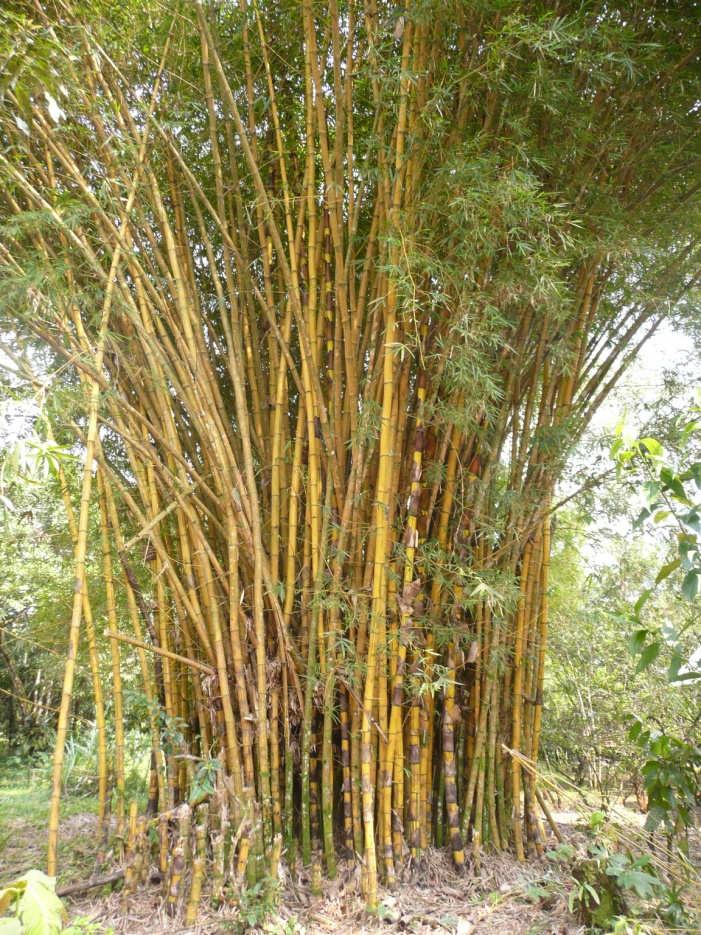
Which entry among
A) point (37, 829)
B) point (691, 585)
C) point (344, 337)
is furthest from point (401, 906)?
point (37, 829)

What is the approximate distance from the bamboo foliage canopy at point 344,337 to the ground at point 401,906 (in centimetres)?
9

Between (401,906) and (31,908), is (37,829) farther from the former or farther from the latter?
(31,908)

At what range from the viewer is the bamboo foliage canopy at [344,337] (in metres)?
2.11

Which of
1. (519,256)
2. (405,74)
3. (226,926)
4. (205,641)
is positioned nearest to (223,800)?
(226,926)

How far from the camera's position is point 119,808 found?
240 centimetres

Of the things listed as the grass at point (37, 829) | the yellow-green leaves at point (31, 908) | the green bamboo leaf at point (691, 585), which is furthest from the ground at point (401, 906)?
the yellow-green leaves at point (31, 908)

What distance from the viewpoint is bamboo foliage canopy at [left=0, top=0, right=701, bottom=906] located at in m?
2.11

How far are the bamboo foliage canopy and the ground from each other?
9cm

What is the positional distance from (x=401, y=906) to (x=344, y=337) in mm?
1924

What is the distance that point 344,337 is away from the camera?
96.7 inches

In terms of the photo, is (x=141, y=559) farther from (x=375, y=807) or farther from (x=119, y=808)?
(x=375, y=807)

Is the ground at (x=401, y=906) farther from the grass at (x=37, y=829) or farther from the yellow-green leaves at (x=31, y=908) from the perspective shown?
the yellow-green leaves at (x=31, y=908)

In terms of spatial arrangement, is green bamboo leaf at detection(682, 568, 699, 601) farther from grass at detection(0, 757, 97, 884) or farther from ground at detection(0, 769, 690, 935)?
grass at detection(0, 757, 97, 884)

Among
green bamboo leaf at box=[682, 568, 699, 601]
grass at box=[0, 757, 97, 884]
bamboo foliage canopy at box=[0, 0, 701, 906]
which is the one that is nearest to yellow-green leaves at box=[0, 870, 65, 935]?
green bamboo leaf at box=[682, 568, 699, 601]
